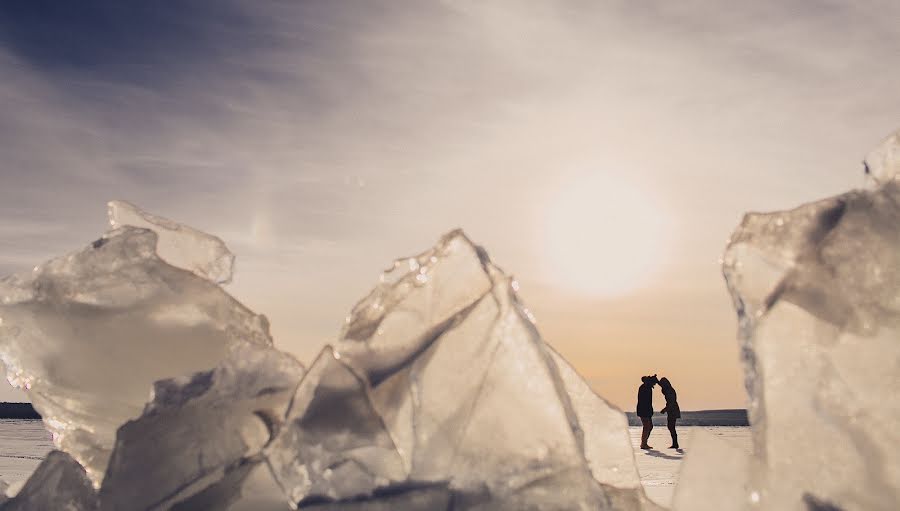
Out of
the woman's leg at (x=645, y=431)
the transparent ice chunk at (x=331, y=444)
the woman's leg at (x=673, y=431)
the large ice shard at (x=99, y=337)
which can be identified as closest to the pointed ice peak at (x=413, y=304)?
the transparent ice chunk at (x=331, y=444)

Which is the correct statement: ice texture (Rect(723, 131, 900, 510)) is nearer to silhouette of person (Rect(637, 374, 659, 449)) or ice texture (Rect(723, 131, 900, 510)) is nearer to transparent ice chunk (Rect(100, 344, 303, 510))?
transparent ice chunk (Rect(100, 344, 303, 510))

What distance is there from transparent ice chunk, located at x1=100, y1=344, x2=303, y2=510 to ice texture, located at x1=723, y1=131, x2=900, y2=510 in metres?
1.34

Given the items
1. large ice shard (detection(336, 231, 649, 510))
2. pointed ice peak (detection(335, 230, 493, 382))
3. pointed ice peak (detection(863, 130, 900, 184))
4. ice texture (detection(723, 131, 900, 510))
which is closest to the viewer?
ice texture (detection(723, 131, 900, 510))

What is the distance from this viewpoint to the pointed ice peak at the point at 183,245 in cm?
297

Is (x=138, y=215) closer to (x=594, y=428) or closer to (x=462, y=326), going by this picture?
(x=462, y=326)

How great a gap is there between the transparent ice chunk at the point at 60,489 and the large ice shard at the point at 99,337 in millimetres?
199

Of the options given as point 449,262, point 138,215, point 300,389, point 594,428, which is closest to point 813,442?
point 594,428

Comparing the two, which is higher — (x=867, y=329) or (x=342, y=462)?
(x=867, y=329)

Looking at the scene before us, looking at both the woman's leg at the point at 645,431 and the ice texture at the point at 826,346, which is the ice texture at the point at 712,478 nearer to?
the ice texture at the point at 826,346

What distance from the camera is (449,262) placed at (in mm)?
2359

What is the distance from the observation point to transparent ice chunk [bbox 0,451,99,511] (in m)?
2.21

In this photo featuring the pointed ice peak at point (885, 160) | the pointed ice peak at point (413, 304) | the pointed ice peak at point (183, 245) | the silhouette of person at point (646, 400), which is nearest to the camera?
the pointed ice peak at point (885, 160)

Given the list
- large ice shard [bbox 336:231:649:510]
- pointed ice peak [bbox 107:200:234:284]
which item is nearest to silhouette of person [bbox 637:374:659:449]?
pointed ice peak [bbox 107:200:234:284]

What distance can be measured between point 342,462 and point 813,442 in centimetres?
122
